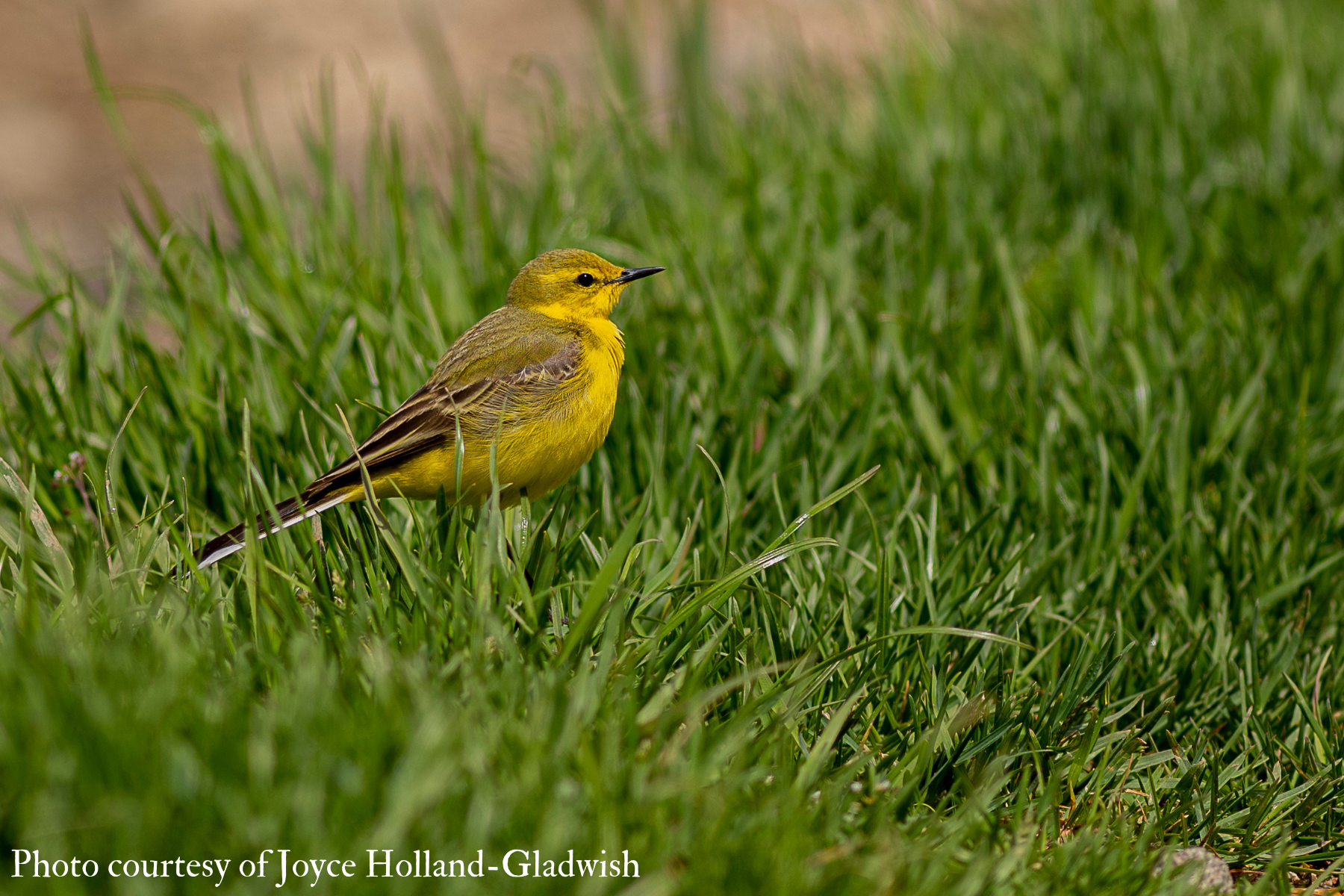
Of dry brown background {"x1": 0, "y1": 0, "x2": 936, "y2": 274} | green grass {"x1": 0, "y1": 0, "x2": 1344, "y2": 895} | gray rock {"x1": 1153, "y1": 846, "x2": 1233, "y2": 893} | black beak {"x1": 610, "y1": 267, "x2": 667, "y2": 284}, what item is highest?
dry brown background {"x1": 0, "y1": 0, "x2": 936, "y2": 274}

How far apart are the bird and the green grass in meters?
0.12

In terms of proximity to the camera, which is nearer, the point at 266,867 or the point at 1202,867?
the point at 266,867

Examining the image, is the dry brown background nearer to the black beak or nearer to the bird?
the black beak

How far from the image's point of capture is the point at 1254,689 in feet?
10.1

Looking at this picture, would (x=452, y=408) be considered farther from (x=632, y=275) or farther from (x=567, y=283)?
(x=632, y=275)

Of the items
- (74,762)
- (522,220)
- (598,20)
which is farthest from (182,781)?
(598,20)

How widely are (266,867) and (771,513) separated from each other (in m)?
2.00

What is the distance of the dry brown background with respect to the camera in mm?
8648

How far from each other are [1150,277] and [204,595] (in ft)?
12.8

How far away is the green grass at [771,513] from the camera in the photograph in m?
2.04

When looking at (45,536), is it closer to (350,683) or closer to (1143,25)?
(350,683)

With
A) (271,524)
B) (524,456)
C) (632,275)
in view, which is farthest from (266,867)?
(632,275)

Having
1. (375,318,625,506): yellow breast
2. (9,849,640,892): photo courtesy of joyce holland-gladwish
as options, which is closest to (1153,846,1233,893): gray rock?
(9,849,640,892): photo courtesy of joyce holland-gladwish

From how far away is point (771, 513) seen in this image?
3.57 m
